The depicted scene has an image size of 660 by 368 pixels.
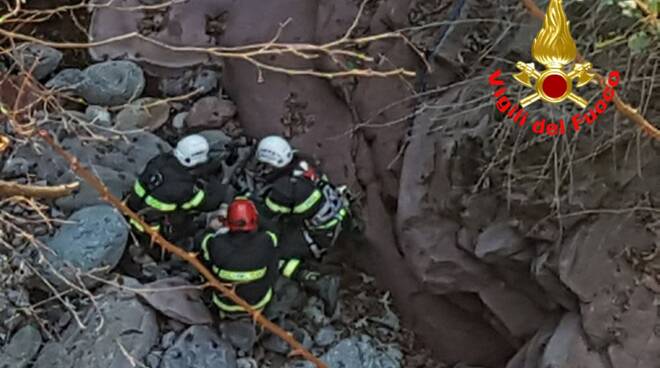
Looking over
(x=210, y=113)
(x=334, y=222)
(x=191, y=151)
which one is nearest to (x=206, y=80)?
(x=210, y=113)

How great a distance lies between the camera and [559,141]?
2734 millimetres

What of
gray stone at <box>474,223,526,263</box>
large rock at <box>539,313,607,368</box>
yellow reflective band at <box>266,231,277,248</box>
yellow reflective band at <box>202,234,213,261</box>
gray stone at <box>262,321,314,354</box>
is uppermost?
gray stone at <box>474,223,526,263</box>

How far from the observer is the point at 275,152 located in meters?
3.48

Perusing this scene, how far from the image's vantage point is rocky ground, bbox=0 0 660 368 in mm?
2707

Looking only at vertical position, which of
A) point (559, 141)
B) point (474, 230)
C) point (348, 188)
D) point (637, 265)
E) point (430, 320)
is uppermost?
point (559, 141)

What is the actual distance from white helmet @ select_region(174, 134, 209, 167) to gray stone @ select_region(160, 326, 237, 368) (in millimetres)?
576

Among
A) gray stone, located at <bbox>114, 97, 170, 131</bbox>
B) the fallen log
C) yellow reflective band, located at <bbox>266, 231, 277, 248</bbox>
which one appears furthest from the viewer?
gray stone, located at <bbox>114, 97, 170, 131</bbox>

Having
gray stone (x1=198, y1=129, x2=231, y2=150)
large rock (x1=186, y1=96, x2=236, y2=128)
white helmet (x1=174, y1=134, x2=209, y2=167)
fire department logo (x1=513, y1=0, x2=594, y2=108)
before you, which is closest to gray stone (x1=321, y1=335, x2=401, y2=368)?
white helmet (x1=174, y1=134, x2=209, y2=167)

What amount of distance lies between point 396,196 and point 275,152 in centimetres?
46

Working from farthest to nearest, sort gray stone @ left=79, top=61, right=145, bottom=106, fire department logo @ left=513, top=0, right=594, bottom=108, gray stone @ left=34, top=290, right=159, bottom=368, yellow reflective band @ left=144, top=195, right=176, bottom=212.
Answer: gray stone @ left=79, top=61, right=145, bottom=106 < yellow reflective band @ left=144, top=195, right=176, bottom=212 < gray stone @ left=34, top=290, right=159, bottom=368 < fire department logo @ left=513, top=0, right=594, bottom=108

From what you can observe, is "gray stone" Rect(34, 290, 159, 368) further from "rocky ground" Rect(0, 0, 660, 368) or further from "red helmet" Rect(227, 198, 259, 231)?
"red helmet" Rect(227, 198, 259, 231)

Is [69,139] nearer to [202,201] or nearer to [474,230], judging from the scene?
[202,201]

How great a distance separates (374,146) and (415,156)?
0.29m

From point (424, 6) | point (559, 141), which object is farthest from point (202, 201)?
point (559, 141)
